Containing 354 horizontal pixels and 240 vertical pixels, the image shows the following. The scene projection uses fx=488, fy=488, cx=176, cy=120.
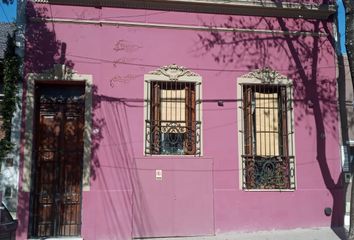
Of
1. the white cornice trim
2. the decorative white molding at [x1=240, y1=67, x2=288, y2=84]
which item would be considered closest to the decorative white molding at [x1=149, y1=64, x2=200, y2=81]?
the white cornice trim

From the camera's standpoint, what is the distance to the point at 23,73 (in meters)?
9.80

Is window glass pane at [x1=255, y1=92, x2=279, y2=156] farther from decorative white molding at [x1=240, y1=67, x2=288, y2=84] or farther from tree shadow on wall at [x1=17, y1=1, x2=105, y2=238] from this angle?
tree shadow on wall at [x1=17, y1=1, x2=105, y2=238]

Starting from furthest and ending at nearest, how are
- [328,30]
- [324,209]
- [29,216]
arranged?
[328,30] < [324,209] < [29,216]

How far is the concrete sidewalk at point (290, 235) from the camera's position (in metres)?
9.61

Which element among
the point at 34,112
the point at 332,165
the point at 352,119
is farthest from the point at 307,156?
the point at 34,112

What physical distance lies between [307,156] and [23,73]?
242 inches

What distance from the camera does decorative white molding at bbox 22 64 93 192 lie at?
957 cm

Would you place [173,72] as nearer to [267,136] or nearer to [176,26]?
[176,26]

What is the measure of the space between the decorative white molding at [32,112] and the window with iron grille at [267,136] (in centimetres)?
319

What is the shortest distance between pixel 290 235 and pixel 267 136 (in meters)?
2.12

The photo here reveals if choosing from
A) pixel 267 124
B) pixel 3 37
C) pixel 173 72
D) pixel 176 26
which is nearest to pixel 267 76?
pixel 267 124

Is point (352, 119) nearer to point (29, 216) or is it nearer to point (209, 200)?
point (209, 200)

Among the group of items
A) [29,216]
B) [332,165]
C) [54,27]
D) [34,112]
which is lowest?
[29,216]

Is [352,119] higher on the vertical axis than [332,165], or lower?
higher
